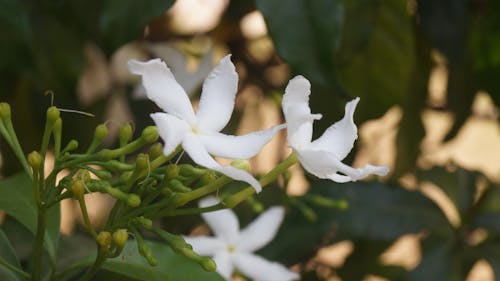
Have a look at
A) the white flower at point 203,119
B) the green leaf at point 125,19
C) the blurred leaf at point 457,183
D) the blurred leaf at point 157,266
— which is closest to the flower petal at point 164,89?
the white flower at point 203,119

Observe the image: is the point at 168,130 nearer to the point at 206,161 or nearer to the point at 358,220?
the point at 206,161

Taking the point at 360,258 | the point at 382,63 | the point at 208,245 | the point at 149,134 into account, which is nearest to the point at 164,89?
the point at 149,134

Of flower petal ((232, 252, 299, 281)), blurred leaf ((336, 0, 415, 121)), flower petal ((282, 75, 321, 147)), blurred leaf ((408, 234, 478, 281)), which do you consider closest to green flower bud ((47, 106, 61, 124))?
flower petal ((282, 75, 321, 147))

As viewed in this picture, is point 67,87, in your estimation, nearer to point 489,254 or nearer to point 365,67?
point 365,67

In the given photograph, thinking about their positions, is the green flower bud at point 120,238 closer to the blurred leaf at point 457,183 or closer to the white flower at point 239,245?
the white flower at point 239,245

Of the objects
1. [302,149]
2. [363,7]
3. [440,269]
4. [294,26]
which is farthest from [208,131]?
[440,269]

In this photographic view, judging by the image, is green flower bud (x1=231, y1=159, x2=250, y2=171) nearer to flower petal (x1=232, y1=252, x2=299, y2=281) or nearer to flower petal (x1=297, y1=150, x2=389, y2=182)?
flower petal (x1=297, y1=150, x2=389, y2=182)
